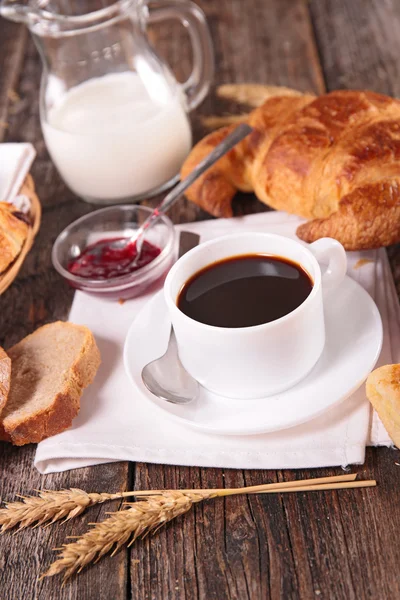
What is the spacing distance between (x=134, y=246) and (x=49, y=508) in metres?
0.82

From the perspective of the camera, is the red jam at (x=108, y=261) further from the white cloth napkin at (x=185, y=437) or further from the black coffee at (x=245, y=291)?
the black coffee at (x=245, y=291)

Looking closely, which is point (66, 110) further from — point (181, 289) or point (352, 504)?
point (352, 504)

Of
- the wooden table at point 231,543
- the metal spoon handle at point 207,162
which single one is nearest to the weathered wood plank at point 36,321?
the wooden table at point 231,543

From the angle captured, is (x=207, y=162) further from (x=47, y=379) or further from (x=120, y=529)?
(x=120, y=529)

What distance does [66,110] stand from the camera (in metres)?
2.16

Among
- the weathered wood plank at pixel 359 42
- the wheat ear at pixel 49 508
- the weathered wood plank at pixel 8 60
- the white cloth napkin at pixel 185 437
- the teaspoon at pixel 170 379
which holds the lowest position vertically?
the weathered wood plank at pixel 359 42

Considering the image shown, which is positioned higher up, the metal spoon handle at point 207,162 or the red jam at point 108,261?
the metal spoon handle at point 207,162

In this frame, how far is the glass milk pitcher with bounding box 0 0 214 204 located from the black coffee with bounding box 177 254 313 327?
73 centimetres

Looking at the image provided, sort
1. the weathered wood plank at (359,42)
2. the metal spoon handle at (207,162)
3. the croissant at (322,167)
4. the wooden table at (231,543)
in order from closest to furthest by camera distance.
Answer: the wooden table at (231,543) < the croissant at (322,167) < the metal spoon handle at (207,162) < the weathered wood plank at (359,42)

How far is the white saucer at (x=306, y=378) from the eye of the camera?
1.40m

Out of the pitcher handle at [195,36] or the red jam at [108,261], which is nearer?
the red jam at [108,261]

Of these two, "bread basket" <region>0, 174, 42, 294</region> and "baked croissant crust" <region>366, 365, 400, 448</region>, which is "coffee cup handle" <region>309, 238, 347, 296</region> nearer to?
"baked croissant crust" <region>366, 365, 400, 448</region>

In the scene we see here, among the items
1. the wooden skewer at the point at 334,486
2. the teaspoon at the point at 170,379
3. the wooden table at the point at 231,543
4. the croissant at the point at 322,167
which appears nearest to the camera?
the wooden table at the point at 231,543

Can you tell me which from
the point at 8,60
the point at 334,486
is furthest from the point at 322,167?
the point at 8,60
